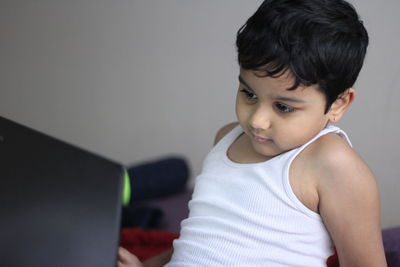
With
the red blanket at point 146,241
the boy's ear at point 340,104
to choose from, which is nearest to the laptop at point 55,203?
the boy's ear at point 340,104

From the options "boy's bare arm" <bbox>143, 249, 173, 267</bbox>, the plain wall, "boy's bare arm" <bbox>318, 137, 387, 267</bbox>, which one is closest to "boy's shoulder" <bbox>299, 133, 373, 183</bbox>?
"boy's bare arm" <bbox>318, 137, 387, 267</bbox>

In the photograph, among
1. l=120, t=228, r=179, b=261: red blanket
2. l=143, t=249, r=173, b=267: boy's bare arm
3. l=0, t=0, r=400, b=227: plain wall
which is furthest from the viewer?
l=0, t=0, r=400, b=227: plain wall

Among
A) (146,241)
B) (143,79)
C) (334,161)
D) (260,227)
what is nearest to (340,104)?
(334,161)

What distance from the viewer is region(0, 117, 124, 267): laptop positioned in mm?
567

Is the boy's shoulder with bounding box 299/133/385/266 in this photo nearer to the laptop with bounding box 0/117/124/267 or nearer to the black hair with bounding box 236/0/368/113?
the black hair with bounding box 236/0/368/113

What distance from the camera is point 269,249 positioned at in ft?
2.87

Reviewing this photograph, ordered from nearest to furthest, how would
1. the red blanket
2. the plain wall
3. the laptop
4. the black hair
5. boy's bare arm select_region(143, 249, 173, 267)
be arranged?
the laptop → the black hair → boy's bare arm select_region(143, 249, 173, 267) → the red blanket → the plain wall

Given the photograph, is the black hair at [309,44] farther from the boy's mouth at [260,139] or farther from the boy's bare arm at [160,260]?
the boy's bare arm at [160,260]

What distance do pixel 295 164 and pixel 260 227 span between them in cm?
12

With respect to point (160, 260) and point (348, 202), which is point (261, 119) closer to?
point (348, 202)

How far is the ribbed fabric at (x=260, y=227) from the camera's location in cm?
86

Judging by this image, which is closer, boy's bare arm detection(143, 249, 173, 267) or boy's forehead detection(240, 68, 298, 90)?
boy's forehead detection(240, 68, 298, 90)

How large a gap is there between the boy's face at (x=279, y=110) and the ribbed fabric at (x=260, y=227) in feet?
0.14

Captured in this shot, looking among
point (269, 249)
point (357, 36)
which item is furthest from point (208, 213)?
point (357, 36)
